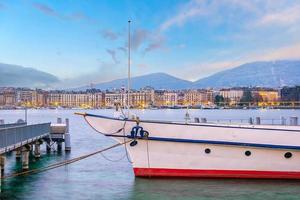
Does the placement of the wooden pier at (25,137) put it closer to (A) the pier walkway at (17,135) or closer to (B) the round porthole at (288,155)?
(A) the pier walkway at (17,135)

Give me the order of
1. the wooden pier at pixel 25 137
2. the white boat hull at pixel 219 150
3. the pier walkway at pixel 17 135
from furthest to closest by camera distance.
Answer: the wooden pier at pixel 25 137
the pier walkway at pixel 17 135
the white boat hull at pixel 219 150

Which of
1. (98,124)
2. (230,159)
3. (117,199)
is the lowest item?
(117,199)

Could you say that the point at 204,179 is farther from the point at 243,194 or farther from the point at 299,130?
the point at 299,130

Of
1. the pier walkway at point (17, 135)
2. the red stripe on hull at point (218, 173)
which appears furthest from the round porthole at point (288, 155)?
the pier walkway at point (17, 135)

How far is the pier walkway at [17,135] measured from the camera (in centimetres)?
1964

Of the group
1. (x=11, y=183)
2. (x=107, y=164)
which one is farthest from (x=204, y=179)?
(x=107, y=164)

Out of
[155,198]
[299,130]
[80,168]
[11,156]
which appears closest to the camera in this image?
[155,198]

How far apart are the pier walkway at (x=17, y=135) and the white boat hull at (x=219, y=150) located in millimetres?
4556

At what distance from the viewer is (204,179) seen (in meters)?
20.0

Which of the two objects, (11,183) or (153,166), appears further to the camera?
Answer: (11,183)

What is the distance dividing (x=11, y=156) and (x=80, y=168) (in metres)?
7.17

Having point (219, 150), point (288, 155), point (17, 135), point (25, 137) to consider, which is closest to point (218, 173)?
point (219, 150)

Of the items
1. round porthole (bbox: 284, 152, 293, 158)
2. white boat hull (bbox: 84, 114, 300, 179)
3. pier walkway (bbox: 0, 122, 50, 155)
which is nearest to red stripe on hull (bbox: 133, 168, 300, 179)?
white boat hull (bbox: 84, 114, 300, 179)

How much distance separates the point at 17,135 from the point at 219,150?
360 inches
